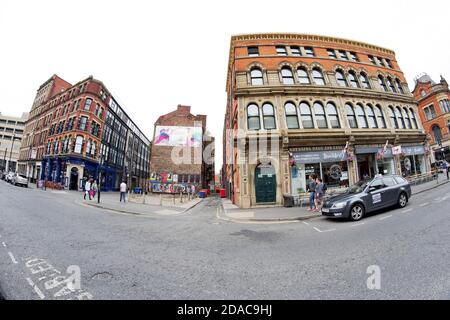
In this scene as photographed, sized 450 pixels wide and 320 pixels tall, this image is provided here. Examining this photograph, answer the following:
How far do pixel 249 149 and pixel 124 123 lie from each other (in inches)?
1714

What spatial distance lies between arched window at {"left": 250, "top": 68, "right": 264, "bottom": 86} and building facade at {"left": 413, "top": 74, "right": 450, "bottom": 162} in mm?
31377

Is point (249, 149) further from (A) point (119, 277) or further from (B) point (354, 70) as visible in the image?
(B) point (354, 70)

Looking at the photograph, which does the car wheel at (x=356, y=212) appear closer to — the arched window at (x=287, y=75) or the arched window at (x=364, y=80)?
the arched window at (x=287, y=75)

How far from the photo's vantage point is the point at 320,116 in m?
15.0

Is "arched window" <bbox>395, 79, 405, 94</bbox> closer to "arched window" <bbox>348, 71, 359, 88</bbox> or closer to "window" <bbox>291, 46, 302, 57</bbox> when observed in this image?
"arched window" <bbox>348, 71, 359, 88</bbox>

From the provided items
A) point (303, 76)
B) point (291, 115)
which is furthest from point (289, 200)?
point (303, 76)

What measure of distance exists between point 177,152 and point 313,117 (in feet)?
100

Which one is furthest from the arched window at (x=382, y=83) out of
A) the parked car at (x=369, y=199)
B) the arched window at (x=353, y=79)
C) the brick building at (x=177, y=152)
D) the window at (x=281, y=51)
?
the brick building at (x=177, y=152)

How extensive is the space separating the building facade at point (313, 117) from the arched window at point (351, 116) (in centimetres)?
10

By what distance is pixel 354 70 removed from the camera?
17281 millimetres

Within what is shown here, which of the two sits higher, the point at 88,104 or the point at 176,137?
the point at 88,104

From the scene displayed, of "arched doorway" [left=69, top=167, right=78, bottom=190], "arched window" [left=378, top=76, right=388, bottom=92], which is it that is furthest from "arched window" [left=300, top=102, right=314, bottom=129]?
"arched doorway" [left=69, top=167, right=78, bottom=190]

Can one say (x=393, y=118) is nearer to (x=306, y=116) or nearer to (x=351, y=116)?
(x=351, y=116)

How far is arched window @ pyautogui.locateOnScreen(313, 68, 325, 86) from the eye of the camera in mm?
16141
